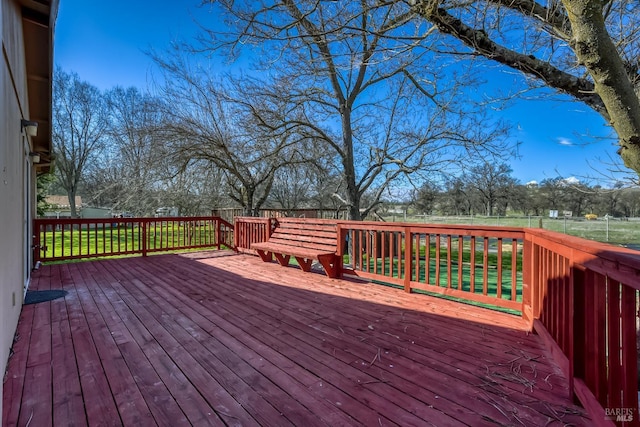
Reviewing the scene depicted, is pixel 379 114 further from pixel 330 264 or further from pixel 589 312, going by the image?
pixel 589 312

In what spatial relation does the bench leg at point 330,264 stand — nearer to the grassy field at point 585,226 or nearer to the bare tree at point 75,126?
the grassy field at point 585,226

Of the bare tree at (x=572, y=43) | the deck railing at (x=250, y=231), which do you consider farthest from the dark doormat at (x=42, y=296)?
the bare tree at (x=572, y=43)

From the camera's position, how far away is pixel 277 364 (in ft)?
7.15

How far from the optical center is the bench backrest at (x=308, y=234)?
5052 mm

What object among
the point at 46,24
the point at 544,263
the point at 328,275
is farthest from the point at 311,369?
the point at 46,24

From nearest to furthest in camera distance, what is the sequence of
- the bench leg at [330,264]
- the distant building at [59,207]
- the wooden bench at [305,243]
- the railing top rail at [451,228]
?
1. the railing top rail at [451,228]
2. the bench leg at [330,264]
3. the wooden bench at [305,243]
4. the distant building at [59,207]

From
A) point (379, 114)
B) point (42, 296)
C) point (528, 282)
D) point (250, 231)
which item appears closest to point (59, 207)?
point (250, 231)

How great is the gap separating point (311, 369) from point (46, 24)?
173 inches

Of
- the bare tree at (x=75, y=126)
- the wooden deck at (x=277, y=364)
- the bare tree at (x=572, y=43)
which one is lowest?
the wooden deck at (x=277, y=364)

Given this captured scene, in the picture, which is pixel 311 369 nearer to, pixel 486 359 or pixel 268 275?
pixel 486 359

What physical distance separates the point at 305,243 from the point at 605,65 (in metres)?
4.18

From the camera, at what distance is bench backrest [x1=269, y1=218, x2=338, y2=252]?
5.05 m

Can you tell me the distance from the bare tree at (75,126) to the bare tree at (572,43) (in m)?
17.0

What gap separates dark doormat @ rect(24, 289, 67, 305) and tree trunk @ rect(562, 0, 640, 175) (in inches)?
227
